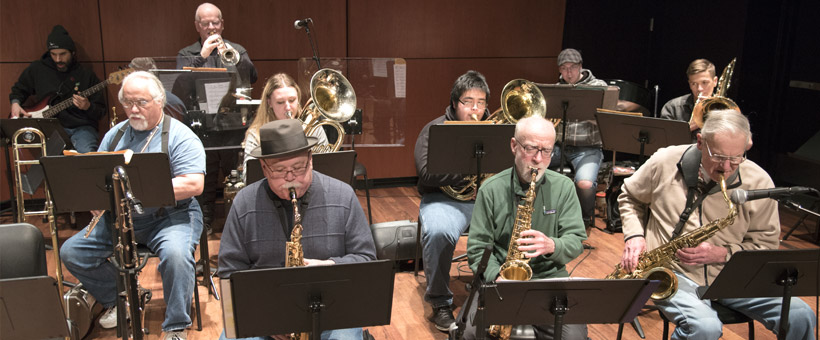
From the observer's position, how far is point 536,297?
2.41 metres

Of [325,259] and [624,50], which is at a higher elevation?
[624,50]

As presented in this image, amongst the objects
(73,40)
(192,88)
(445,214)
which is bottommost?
(445,214)

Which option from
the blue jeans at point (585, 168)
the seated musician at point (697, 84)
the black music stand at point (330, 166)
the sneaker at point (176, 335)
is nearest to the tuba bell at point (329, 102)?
the black music stand at point (330, 166)

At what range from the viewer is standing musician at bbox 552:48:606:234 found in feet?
18.3

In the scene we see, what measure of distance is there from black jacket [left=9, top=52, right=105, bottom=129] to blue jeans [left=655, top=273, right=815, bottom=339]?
5.20 metres

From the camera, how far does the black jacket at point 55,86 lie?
18.7ft

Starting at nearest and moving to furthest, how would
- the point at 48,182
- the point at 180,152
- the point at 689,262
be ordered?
the point at 689,262 → the point at 48,182 → the point at 180,152

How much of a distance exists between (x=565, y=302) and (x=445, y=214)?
1.70m

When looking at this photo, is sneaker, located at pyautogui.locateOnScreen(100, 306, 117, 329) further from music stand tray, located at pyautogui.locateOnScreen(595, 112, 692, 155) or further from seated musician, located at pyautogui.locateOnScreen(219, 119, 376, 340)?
music stand tray, located at pyautogui.locateOnScreen(595, 112, 692, 155)

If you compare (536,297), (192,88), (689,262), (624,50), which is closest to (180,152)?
(192,88)

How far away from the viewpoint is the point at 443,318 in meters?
3.93

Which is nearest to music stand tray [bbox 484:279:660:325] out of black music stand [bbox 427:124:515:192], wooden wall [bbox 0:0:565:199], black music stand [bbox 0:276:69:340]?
black music stand [bbox 427:124:515:192]

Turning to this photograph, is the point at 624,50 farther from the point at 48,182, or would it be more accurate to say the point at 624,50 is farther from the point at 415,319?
the point at 48,182

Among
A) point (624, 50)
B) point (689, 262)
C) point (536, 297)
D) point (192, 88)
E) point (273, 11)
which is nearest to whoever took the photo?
point (536, 297)
